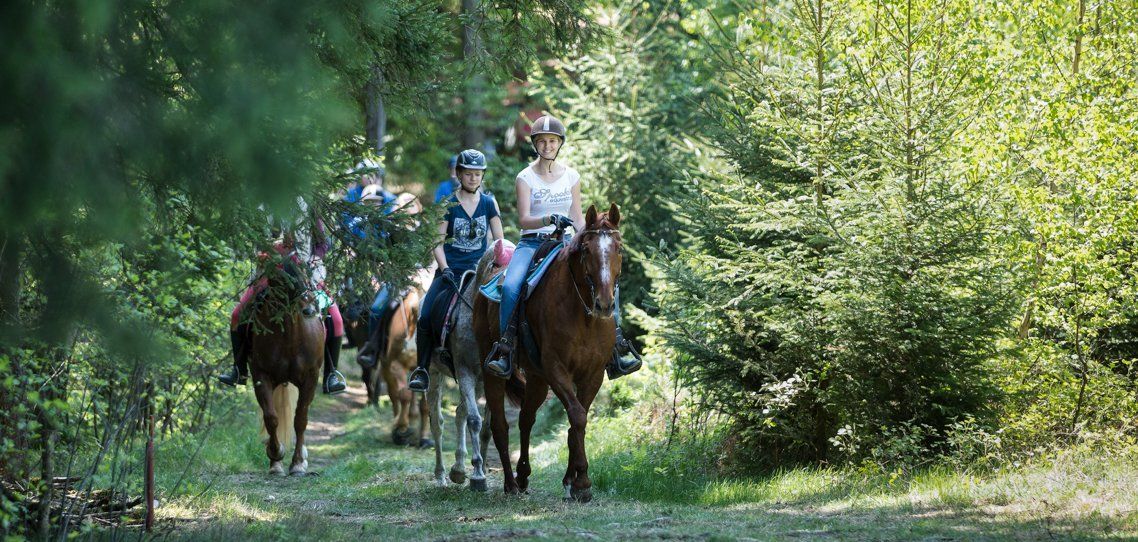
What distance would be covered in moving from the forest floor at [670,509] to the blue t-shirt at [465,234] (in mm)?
2071

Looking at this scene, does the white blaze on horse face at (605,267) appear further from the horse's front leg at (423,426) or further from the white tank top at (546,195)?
the horse's front leg at (423,426)

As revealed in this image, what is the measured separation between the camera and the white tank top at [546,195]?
949 centimetres

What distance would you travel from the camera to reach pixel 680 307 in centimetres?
1050

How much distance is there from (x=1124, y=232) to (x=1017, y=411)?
1805mm

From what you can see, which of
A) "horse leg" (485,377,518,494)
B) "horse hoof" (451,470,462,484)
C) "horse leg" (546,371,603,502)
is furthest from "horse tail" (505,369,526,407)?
"horse leg" (546,371,603,502)

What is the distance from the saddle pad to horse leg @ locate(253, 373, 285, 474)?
3326 mm

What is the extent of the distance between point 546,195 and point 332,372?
3980 mm

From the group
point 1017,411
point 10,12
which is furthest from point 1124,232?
point 10,12

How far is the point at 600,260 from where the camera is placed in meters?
8.20

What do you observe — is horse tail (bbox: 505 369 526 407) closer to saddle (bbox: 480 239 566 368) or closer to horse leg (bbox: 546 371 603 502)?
saddle (bbox: 480 239 566 368)

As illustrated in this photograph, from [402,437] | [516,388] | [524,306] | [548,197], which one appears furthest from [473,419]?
[402,437]

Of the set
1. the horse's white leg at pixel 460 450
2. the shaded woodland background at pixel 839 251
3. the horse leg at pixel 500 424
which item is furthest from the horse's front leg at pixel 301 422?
the horse leg at pixel 500 424

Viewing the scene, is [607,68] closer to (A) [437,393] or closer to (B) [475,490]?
(A) [437,393]

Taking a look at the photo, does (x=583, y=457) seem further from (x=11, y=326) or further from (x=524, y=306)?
(x=11, y=326)
